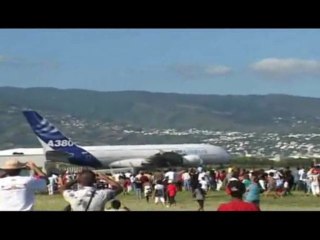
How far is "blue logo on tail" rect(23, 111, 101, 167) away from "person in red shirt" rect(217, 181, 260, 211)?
110 ft

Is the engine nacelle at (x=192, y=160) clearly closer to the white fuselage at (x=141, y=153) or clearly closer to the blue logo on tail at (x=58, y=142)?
the white fuselage at (x=141, y=153)

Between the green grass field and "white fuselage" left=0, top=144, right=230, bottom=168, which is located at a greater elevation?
"white fuselage" left=0, top=144, right=230, bottom=168

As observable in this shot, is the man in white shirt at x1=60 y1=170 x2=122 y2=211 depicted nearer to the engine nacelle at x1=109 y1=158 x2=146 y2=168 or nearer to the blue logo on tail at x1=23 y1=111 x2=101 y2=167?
the blue logo on tail at x1=23 y1=111 x2=101 y2=167

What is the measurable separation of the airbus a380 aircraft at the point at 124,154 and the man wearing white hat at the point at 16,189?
106ft

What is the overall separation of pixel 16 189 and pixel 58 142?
36.2 meters

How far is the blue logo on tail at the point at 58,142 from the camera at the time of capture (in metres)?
38.3

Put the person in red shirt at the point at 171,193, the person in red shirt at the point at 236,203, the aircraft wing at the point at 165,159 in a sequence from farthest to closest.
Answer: the aircraft wing at the point at 165,159
the person in red shirt at the point at 171,193
the person in red shirt at the point at 236,203

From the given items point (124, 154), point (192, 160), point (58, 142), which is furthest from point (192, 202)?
point (124, 154)

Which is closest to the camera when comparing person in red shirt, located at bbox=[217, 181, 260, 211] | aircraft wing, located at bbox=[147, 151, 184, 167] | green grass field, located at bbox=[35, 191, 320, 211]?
person in red shirt, located at bbox=[217, 181, 260, 211]

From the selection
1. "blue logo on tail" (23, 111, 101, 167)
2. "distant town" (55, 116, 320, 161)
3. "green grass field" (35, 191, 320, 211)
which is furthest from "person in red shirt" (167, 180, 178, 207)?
"distant town" (55, 116, 320, 161)

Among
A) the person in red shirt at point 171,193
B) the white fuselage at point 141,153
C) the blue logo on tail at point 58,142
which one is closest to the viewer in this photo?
the person in red shirt at point 171,193

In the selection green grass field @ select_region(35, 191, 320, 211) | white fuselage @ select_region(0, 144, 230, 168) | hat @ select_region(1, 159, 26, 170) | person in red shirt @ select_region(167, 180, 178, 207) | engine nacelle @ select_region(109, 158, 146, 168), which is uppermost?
white fuselage @ select_region(0, 144, 230, 168)

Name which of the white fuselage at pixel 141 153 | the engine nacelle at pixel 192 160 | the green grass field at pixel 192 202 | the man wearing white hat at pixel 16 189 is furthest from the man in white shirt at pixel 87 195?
the white fuselage at pixel 141 153

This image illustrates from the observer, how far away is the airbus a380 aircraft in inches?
1508
